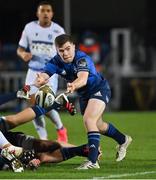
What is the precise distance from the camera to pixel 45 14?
1559 centimetres

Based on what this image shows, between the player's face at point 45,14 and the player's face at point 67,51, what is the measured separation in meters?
4.04

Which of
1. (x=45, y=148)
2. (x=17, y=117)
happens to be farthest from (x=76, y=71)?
(x=17, y=117)

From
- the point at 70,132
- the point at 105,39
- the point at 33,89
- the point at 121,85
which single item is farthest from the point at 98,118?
the point at 105,39

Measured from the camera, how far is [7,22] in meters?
32.9

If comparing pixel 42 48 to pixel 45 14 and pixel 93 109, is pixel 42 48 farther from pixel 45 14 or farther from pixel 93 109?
pixel 93 109

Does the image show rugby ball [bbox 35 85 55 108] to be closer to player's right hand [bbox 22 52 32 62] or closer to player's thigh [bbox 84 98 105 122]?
player's thigh [bbox 84 98 105 122]

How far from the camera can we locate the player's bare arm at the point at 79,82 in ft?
36.1

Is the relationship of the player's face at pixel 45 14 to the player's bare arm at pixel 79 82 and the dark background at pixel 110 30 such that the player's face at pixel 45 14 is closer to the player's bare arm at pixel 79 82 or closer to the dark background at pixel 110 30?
the player's bare arm at pixel 79 82

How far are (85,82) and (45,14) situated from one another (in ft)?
14.8

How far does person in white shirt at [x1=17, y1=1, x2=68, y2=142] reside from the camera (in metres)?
15.6

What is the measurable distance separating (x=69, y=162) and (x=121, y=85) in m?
14.9

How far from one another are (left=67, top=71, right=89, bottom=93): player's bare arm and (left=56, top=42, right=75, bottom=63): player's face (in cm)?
27

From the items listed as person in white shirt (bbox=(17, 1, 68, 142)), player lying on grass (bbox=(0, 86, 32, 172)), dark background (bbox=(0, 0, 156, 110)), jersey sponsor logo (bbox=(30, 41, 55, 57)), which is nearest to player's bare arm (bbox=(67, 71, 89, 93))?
player lying on grass (bbox=(0, 86, 32, 172))

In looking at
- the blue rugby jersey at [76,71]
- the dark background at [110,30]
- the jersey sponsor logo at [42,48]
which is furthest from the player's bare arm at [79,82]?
the dark background at [110,30]
